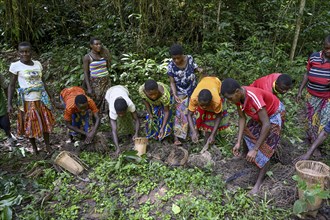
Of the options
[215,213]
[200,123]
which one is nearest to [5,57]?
[200,123]

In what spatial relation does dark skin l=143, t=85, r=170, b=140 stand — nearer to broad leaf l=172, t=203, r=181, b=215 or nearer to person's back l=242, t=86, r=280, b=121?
person's back l=242, t=86, r=280, b=121

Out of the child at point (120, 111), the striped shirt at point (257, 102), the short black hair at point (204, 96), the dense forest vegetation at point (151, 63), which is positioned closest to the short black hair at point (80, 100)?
the child at point (120, 111)

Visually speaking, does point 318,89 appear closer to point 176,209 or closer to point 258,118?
point 258,118

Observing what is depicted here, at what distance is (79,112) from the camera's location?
4340mm

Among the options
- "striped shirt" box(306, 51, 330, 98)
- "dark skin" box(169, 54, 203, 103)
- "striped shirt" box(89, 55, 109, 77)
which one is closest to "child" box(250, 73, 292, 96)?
"striped shirt" box(306, 51, 330, 98)

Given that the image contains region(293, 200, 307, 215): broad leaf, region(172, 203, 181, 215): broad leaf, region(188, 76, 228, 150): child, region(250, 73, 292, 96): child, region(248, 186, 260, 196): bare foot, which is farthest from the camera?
region(188, 76, 228, 150): child

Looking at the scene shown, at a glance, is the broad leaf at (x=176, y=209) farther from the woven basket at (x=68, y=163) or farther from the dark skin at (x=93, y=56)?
the dark skin at (x=93, y=56)

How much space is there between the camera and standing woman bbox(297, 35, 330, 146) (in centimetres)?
370

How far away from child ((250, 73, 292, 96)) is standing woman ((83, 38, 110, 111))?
8.05 ft

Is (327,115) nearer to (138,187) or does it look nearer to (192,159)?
(192,159)

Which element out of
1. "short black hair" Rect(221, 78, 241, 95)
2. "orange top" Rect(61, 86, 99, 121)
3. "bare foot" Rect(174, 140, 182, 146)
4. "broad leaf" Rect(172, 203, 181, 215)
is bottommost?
"bare foot" Rect(174, 140, 182, 146)

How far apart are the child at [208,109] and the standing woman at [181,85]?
0.25 meters

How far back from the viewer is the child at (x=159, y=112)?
4.15m

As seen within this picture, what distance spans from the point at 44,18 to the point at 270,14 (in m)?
5.96
